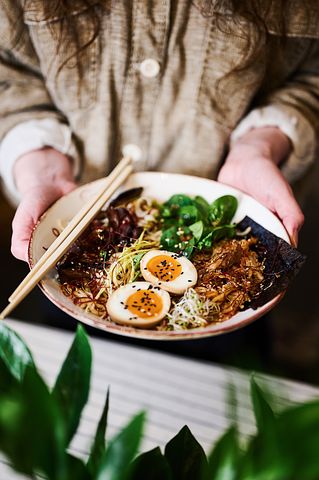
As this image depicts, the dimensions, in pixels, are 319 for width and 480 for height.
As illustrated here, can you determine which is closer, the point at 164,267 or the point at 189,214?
the point at 164,267

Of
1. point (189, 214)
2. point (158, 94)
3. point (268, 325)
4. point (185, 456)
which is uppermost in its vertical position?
point (158, 94)

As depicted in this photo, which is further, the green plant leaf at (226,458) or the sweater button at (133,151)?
the sweater button at (133,151)

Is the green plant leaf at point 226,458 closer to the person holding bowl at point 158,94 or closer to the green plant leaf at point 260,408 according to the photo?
the green plant leaf at point 260,408

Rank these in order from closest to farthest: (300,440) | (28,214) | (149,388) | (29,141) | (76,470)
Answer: (300,440) < (76,470) < (28,214) < (29,141) < (149,388)

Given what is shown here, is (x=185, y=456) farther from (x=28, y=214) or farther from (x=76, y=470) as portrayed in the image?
(x=28, y=214)

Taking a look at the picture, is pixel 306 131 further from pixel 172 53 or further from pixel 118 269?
pixel 118 269

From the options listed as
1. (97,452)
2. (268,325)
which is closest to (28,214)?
(97,452)

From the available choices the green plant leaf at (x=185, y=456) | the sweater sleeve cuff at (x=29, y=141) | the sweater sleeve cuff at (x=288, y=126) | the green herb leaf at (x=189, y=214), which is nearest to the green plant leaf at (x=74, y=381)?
the green plant leaf at (x=185, y=456)
